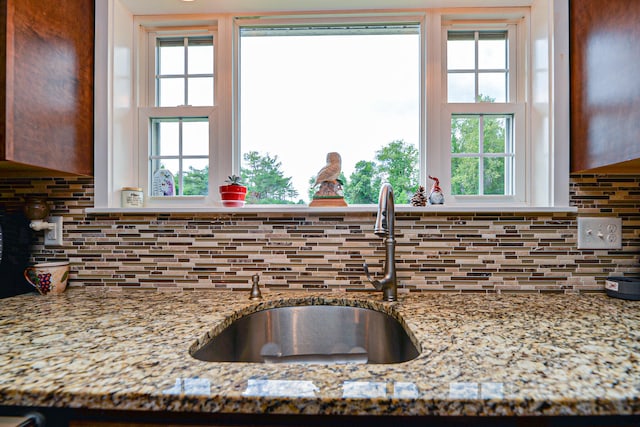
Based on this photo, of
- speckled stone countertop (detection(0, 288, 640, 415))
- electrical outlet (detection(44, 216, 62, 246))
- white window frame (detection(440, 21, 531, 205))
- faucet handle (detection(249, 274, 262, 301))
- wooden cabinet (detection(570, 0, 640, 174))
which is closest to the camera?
speckled stone countertop (detection(0, 288, 640, 415))

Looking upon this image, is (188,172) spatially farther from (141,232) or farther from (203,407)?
(203,407)

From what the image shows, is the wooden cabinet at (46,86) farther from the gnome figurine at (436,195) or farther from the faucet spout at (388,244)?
the gnome figurine at (436,195)

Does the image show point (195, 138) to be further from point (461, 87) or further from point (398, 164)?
point (461, 87)

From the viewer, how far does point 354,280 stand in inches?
49.0

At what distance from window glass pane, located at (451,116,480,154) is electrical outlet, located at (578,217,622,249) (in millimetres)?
501

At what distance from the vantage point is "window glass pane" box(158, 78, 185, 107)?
4.89 ft

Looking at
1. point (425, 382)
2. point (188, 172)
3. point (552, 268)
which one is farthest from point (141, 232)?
point (552, 268)

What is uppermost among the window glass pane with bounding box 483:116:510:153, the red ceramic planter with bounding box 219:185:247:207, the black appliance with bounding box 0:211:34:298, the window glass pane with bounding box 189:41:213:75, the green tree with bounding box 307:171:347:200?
the window glass pane with bounding box 189:41:213:75

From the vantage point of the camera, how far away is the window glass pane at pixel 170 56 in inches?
58.9

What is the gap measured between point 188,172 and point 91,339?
34.4 inches

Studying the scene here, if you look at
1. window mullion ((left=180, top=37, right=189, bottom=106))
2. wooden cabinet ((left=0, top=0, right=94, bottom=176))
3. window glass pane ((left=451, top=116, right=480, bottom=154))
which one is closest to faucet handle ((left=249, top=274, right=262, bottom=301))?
wooden cabinet ((left=0, top=0, right=94, bottom=176))

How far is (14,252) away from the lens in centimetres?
121

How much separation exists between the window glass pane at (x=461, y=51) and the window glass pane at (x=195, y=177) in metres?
1.19

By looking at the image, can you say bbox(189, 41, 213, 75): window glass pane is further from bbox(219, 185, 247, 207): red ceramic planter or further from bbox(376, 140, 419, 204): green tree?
bbox(376, 140, 419, 204): green tree
